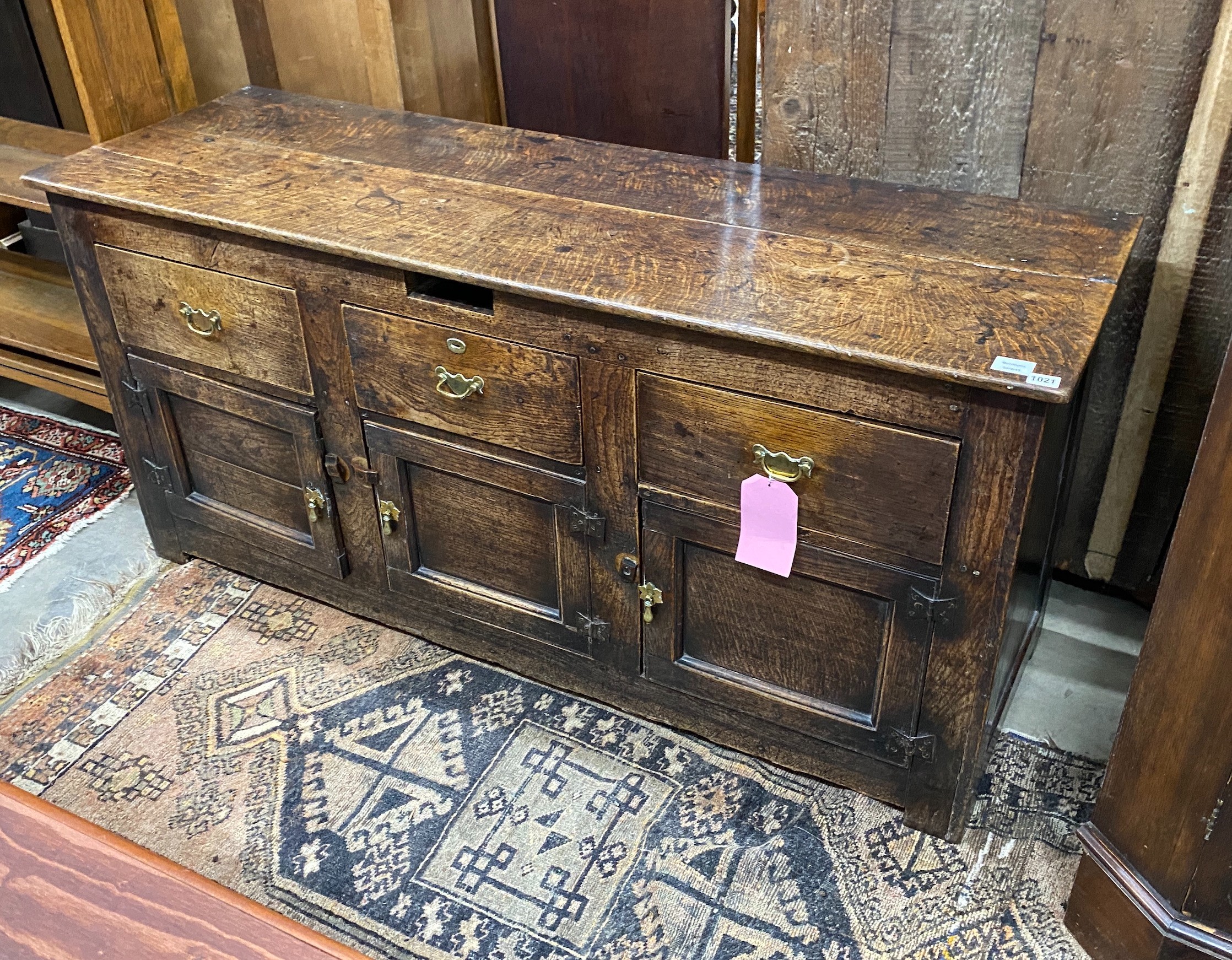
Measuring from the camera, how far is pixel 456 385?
169 centimetres

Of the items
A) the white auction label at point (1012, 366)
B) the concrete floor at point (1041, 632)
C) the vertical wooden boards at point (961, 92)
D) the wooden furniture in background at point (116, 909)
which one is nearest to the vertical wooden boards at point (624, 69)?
the vertical wooden boards at point (961, 92)

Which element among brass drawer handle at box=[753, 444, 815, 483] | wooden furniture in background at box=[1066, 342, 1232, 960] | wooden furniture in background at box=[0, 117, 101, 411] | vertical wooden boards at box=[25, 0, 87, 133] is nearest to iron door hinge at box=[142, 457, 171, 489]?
wooden furniture in background at box=[0, 117, 101, 411]

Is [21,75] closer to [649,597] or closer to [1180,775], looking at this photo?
[649,597]

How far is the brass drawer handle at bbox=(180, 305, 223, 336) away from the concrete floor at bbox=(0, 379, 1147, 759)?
0.65 m

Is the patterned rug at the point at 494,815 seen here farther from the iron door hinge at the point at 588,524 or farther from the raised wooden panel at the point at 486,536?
the iron door hinge at the point at 588,524

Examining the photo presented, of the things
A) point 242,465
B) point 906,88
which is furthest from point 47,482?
point 906,88

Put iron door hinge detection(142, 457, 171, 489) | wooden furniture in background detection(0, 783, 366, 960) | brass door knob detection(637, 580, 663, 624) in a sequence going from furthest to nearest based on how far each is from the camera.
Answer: iron door hinge detection(142, 457, 171, 489)
brass door knob detection(637, 580, 663, 624)
wooden furniture in background detection(0, 783, 366, 960)

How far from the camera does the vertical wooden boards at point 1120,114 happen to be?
63.1 inches

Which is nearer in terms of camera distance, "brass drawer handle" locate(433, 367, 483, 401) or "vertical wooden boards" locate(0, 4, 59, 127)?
"brass drawer handle" locate(433, 367, 483, 401)

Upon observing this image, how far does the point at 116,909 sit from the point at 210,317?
3.61 ft

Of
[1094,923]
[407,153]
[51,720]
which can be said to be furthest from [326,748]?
[1094,923]

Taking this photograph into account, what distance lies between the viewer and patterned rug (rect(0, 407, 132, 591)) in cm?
238

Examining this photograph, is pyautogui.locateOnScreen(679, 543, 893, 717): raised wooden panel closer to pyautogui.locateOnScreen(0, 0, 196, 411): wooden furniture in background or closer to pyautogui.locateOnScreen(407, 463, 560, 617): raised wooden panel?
pyautogui.locateOnScreen(407, 463, 560, 617): raised wooden panel

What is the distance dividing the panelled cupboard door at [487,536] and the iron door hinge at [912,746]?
473mm
